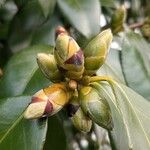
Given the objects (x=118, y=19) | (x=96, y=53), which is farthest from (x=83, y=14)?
(x=96, y=53)

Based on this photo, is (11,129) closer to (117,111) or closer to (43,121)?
(43,121)

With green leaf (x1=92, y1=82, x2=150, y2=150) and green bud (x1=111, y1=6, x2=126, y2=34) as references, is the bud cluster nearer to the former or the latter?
green leaf (x1=92, y1=82, x2=150, y2=150)

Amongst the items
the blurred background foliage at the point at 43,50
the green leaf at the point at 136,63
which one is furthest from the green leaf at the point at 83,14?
the green leaf at the point at 136,63

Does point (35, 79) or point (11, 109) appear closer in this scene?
point (11, 109)

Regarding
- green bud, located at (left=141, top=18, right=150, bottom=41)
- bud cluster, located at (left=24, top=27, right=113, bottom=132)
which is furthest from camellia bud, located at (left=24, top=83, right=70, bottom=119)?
green bud, located at (left=141, top=18, right=150, bottom=41)

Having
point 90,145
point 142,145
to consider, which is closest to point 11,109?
point 142,145

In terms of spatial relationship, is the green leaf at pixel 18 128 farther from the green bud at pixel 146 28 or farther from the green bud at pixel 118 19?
the green bud at pixel 146 28
